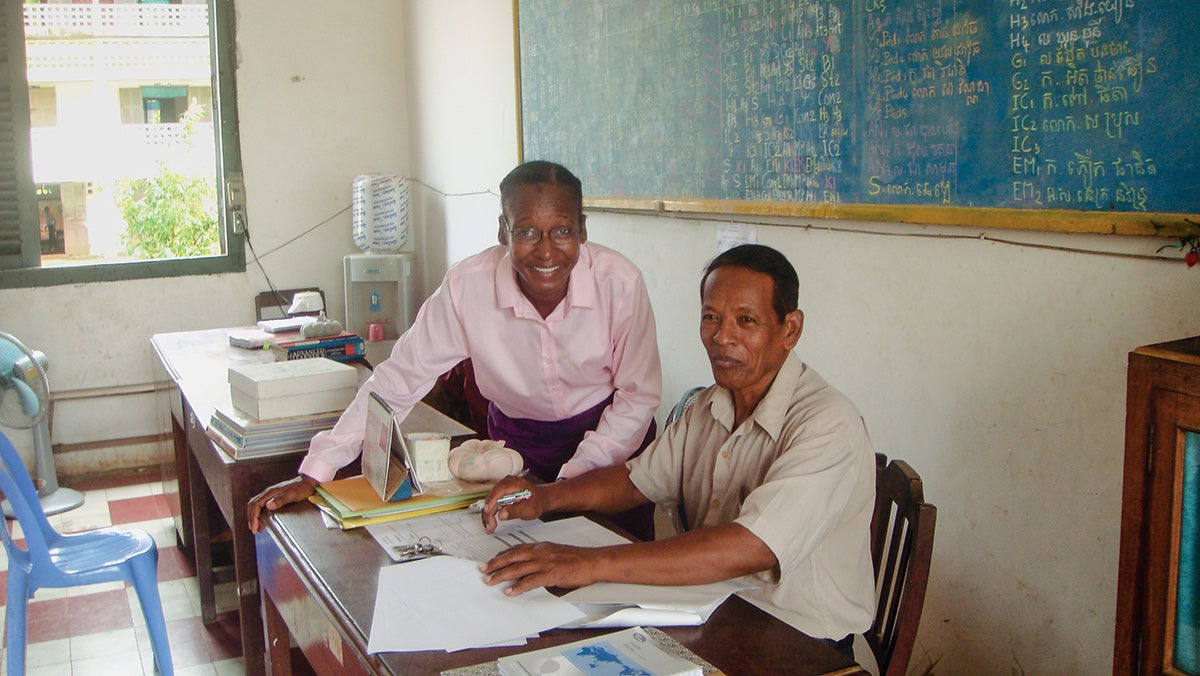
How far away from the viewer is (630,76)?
3.31 meters

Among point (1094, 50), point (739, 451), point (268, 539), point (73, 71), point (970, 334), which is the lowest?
point (268, 539)

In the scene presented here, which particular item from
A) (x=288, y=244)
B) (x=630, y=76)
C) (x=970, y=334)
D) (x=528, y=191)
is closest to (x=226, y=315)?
(x=288, y=244)

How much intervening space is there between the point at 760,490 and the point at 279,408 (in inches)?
50.8

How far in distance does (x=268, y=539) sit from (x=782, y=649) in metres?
1.02

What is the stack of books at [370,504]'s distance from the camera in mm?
1772

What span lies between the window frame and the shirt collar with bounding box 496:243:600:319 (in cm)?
355

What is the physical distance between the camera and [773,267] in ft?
5.24

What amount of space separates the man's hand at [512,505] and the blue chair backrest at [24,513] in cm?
127

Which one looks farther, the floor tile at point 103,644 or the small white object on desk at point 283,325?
the small white object on desk at point 283,325

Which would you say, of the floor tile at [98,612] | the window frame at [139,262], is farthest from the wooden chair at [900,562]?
the window frame at [139,262]

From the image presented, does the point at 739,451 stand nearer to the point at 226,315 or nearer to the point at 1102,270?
the point at 1102,270

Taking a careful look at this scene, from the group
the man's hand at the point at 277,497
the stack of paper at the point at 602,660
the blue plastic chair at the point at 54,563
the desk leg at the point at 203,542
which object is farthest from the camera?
the desk leg at the point at 203,542

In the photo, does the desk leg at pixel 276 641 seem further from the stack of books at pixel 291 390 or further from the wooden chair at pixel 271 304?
the wooden chair at pixel 271 304

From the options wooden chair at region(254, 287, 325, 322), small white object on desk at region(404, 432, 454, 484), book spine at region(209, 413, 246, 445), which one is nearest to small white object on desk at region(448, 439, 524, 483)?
small white object on desk at region(404, 432, 454, 484)
